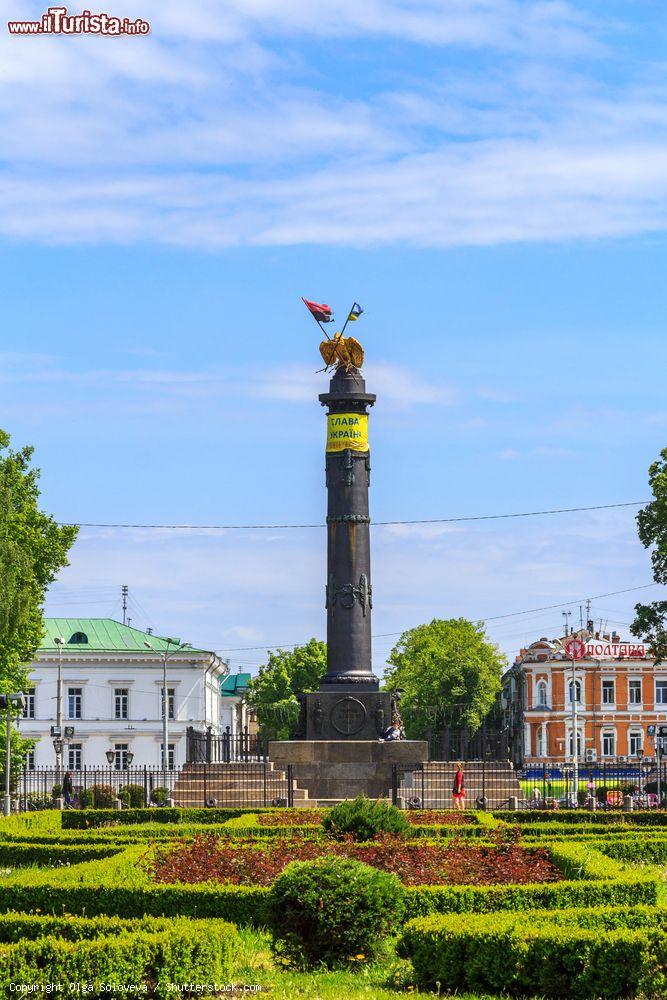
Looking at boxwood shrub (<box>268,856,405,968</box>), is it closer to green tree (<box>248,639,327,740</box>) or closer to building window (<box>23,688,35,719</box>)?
building window (<box>23,688,35,719</box>)

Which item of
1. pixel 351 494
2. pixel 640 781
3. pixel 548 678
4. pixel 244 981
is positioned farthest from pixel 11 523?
pixel 548 678

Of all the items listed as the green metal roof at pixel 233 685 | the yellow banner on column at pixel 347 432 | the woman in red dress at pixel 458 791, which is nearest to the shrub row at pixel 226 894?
→ the woman in red dress at pixel 458 791

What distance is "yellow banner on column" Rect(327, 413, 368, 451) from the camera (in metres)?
40.1

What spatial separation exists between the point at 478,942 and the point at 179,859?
23.1ft

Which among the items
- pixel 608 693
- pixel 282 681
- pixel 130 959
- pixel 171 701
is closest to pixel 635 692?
pixel 608 693

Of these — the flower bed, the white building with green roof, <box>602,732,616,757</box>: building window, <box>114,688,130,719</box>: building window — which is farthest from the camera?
<box>602,732,616,757</box>: building window

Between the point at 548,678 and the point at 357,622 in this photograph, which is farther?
the point at 548,678

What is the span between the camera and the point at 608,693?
326ft

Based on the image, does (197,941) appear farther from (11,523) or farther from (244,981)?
(11,523)

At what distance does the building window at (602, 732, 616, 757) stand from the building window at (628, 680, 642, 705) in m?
2.51

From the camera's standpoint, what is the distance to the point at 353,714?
127ft

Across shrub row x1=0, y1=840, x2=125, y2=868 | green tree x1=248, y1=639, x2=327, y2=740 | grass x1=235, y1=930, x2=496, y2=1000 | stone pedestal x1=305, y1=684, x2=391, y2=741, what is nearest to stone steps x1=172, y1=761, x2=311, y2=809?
stone pedestal x1=305, y1=684, x2=391, y2=741

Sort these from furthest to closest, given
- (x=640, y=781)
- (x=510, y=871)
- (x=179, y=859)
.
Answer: (x=640, y=781) < (x=179, y=859) < (x=510, y=871)

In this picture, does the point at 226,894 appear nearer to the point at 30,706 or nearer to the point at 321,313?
the point at 321,313
